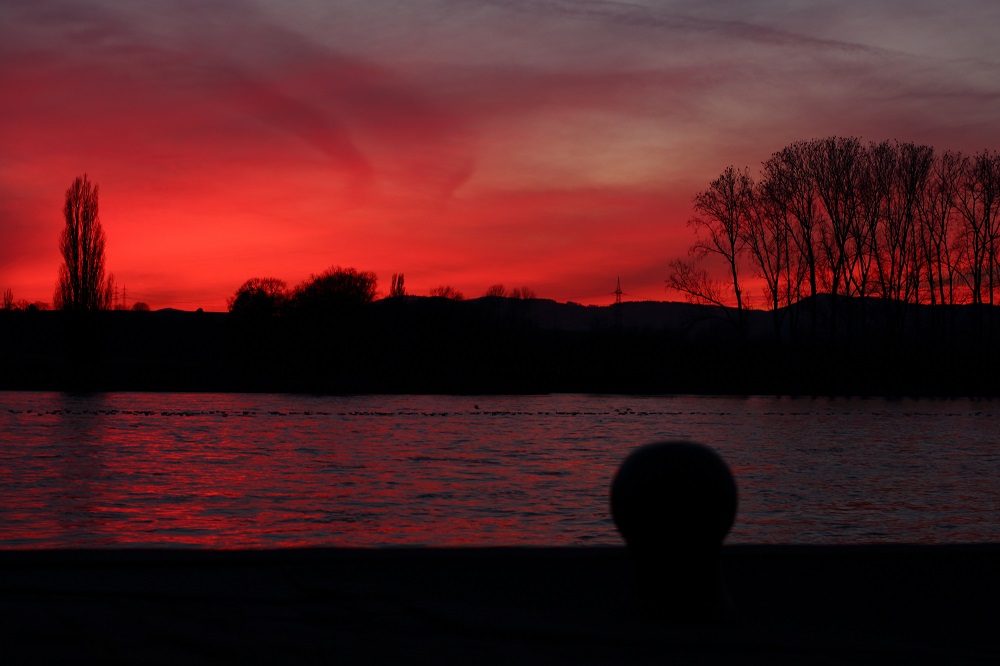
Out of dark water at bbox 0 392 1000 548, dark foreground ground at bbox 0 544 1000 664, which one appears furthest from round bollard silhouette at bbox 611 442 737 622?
dark water at bbox 0 392 1000 548

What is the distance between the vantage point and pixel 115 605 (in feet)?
20.0

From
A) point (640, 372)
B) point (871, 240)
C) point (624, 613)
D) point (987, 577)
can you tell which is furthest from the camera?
point (640, 372)

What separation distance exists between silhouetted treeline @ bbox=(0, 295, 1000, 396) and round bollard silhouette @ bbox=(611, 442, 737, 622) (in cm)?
6074

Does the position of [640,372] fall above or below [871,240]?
below

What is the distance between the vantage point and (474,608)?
634cm

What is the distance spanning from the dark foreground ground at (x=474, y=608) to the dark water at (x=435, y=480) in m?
3.58

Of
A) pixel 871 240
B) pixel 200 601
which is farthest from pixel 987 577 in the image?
pixel 871 240

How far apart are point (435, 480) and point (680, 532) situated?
40.3ft

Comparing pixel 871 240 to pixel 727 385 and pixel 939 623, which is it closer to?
pixel 727 385

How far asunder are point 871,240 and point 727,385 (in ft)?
52.7

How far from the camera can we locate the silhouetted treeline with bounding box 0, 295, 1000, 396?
7206 cm

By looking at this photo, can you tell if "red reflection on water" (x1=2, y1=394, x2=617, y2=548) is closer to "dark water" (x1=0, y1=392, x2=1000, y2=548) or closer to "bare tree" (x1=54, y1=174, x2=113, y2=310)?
"dark water" (x1=0, y1=392, x2=1000, y2=548)

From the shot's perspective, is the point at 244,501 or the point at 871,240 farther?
the point at 871,240

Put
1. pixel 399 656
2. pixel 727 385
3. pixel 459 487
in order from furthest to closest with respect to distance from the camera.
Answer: pixel 727 385 < pixel 459 487 < pixel 399 656
